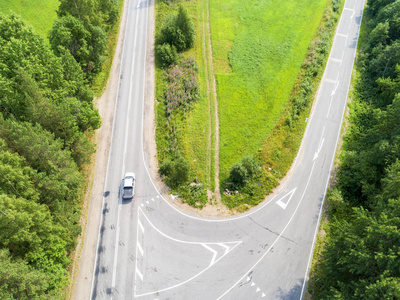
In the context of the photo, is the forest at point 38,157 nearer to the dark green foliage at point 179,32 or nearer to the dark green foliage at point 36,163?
the dark green foliage at point 36,163

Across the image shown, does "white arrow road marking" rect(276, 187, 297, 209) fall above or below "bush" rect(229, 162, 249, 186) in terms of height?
below

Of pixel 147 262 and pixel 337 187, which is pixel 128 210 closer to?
pixel 147 262

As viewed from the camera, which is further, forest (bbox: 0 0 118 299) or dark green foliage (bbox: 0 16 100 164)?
dark green foliage (bbox: 0 16 100 164)

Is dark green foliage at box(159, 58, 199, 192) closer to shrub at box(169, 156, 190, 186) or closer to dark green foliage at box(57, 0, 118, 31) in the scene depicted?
shrub at box(169, 156, 190, 186)

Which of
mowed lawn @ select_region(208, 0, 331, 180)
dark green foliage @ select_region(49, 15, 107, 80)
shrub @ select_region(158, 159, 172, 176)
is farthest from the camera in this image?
mowed lawn @ select_region(208, 0, 331, 180)

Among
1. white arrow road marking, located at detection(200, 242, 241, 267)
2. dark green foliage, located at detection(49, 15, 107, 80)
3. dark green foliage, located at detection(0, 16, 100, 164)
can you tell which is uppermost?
dark green foliage, located at detection(49, 15, 107, 80)

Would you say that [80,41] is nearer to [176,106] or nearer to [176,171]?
[176,106]

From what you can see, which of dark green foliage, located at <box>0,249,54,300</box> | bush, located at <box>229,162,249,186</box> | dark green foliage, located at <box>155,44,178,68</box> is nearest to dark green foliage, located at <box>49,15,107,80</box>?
dark green foliage, located at <box>155,44,178,68</box>
